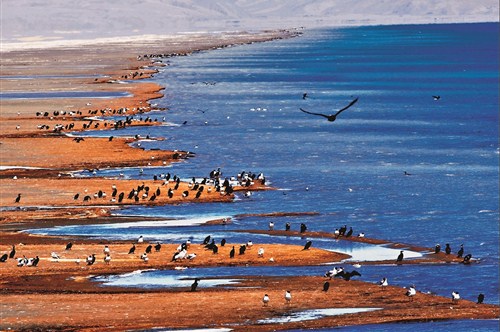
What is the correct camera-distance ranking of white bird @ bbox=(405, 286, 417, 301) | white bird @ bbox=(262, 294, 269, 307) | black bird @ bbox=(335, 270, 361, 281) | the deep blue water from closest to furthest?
white bird @ bbox=(262, 294, 269, 307), white bird @ bbox=(405, 286, 417, 301), black bird @ bbox=(335, 270, 361, 281), the deep blue water

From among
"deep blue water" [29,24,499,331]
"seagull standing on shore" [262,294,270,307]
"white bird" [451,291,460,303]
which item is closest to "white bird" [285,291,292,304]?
"seagull standing on shore" [262,294,270,307]

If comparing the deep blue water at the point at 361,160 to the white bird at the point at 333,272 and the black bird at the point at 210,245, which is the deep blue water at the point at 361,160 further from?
the black bird at the point at 210,245

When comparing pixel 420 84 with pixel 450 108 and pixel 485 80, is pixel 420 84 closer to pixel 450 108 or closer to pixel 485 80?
pixel 485 80

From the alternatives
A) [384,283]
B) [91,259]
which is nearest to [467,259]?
[384,283]

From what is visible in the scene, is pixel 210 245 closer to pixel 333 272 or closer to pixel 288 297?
pixel 333 272

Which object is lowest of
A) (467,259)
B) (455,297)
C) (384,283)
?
(455,297)

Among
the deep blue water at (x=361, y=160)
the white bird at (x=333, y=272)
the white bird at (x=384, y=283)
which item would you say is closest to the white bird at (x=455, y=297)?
the deep blue water at (x=361, y=160)

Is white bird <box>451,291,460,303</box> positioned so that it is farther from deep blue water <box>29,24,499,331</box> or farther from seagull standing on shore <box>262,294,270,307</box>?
seagull standing on shore <box>262,294,270,307</box>

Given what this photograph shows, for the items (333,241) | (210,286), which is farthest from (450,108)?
(210,286)
